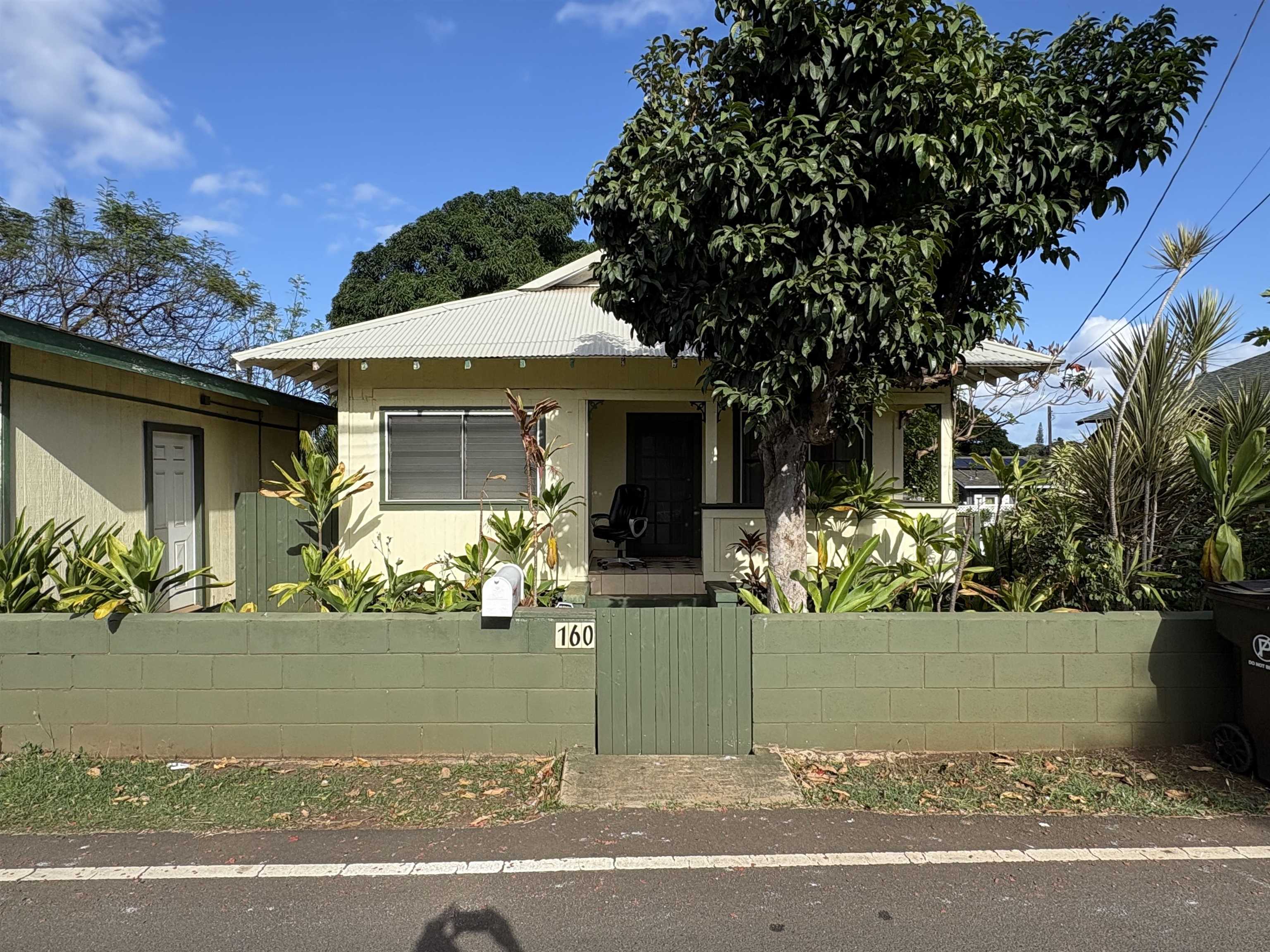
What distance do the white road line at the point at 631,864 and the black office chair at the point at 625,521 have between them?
17.4 ft

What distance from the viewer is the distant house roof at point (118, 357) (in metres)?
5.90

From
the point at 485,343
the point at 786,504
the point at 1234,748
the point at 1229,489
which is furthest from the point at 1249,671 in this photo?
the point at 485,343

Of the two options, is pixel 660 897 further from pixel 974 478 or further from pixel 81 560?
pixel 974 478

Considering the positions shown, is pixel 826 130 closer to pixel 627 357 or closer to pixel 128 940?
pixel 627 357

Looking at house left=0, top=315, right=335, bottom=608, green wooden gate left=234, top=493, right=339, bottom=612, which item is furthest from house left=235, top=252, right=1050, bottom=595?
house left=0, top=315, right=335, bottom=608

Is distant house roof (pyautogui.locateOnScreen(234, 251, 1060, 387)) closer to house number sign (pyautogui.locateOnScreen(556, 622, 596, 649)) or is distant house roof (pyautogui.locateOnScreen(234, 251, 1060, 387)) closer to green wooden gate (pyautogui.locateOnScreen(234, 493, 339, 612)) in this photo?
green wooden gate (pyautogui.locateOnScreen(234, 493, 339, 612))

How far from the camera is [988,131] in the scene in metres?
5.04

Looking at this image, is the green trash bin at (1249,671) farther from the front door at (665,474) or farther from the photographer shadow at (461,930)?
the front door at (665,474)

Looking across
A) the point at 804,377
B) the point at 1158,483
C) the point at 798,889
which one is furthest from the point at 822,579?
the point at 798,889

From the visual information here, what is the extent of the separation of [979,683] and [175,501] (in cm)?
846

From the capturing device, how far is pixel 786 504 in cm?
653

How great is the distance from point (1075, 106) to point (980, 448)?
25848mm

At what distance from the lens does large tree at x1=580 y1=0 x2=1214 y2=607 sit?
201 inches

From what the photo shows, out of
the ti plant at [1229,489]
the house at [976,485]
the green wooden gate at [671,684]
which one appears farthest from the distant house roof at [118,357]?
the house at [976,485]
